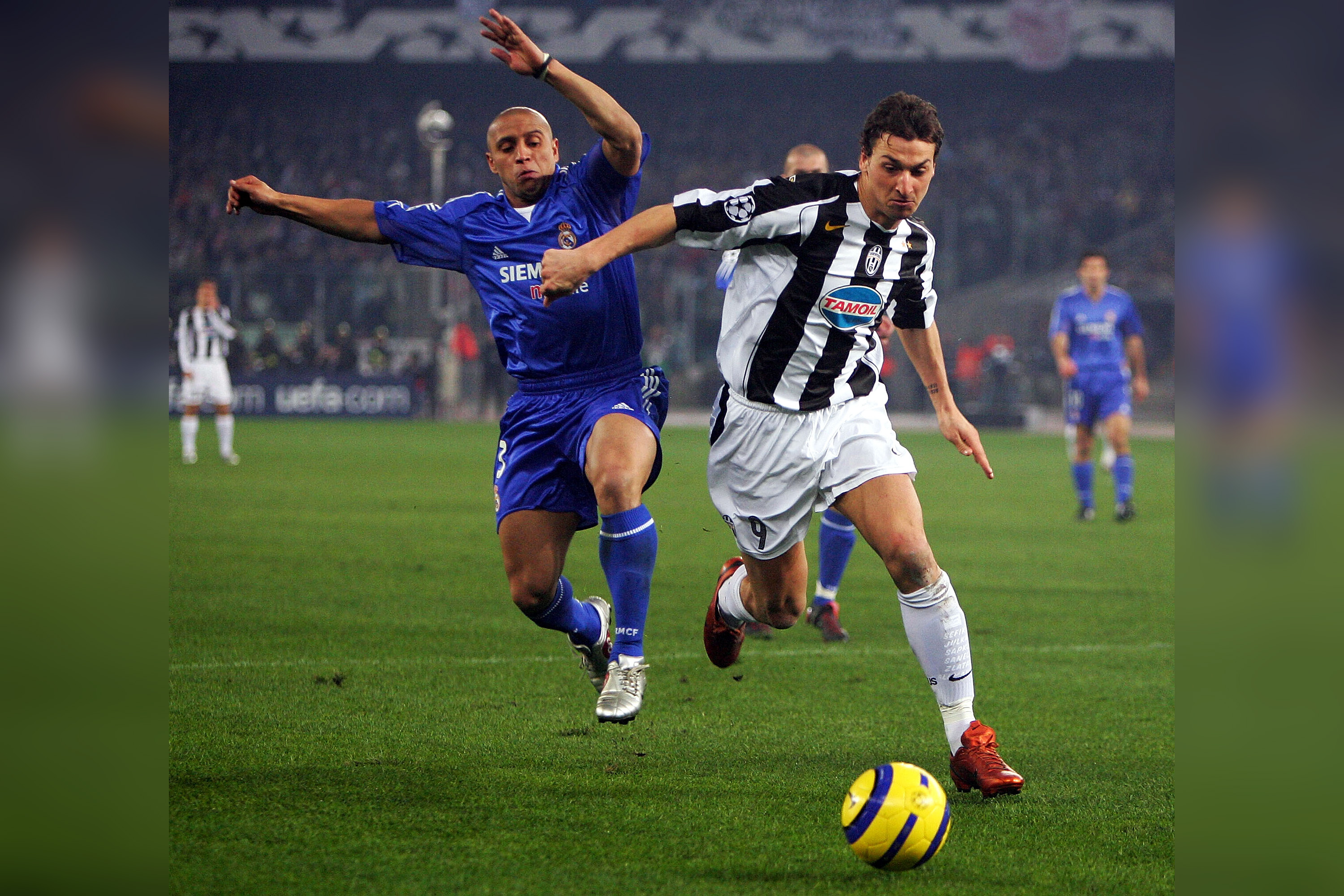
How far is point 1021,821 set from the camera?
433 centimetres

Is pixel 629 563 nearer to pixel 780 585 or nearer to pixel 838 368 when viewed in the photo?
pixel 780 585

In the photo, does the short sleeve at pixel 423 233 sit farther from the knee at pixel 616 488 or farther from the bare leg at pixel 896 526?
the bare leg at pixel 896 526

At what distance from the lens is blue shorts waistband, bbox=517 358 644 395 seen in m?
5.50

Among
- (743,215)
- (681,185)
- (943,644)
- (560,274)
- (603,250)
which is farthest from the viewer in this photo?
(681,185)

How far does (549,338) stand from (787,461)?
1097 millimetres

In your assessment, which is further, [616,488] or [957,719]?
[616,488]

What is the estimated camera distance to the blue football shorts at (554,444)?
17.8 feet

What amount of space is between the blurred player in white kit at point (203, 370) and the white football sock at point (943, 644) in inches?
591

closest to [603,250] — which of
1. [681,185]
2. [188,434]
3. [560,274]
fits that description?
[560,274]

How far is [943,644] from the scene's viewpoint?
481 cm

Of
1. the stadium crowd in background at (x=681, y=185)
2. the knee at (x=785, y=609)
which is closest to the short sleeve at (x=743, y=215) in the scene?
the knee at (x=785, y=609)
